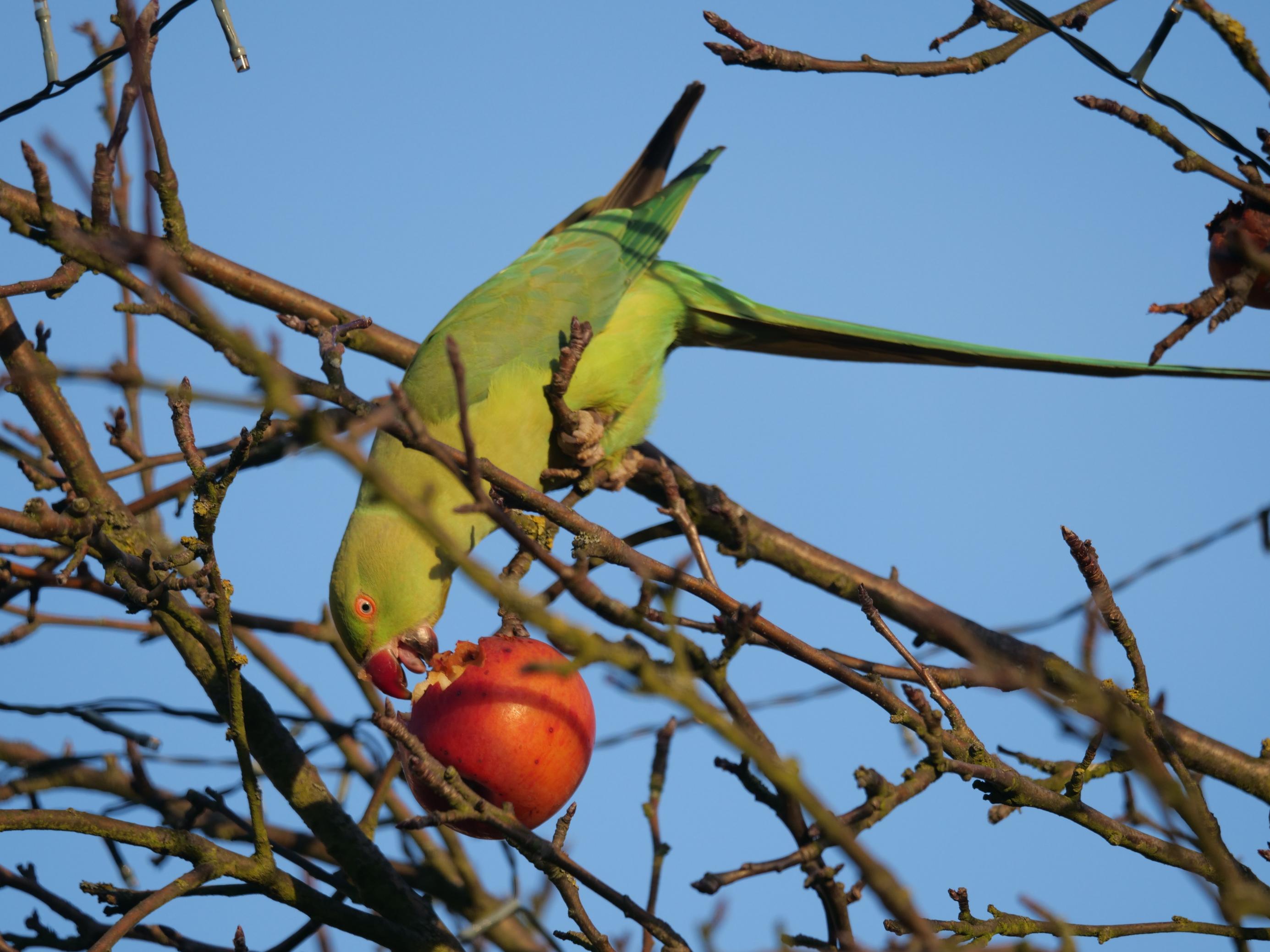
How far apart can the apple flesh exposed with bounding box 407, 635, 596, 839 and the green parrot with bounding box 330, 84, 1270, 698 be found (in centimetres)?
94

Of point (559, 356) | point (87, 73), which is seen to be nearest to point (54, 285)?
point (87, 73)

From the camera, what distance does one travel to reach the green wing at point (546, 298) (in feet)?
12.3

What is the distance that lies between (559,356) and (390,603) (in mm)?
1147

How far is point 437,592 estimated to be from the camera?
11.2 feet

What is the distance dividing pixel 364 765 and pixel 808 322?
2.24m

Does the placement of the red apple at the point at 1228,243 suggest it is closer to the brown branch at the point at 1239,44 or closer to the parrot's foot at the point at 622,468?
the brown branch at the point at 1239,44

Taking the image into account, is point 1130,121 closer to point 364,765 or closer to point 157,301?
point 157,301

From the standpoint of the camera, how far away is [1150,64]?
6.60 feet

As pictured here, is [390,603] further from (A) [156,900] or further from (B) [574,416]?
(A) [156,900]

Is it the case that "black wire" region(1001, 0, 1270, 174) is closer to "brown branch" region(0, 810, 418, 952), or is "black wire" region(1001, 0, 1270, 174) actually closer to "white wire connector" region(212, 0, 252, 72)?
"white wire connector" region(212, 0, 252, 72)

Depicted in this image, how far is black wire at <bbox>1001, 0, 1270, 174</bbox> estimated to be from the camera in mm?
1918

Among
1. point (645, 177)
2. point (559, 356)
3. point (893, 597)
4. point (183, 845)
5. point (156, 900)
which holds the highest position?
point (645, 177)

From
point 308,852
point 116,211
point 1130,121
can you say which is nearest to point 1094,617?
point 1130,121

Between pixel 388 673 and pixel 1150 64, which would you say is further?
pixel 388 673
